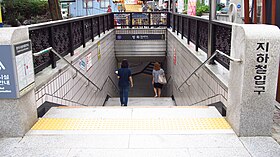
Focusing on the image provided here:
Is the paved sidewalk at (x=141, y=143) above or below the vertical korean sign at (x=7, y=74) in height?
below

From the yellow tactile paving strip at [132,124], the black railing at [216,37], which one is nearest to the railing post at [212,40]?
the black railing at [216,37]

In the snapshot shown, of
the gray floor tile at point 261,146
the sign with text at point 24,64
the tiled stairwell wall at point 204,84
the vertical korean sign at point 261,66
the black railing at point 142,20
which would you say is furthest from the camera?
the black railing at point 142,20

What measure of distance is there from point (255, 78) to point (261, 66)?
0.48 ft

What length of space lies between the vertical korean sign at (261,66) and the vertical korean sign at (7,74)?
2.71m

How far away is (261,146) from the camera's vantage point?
11.2ft

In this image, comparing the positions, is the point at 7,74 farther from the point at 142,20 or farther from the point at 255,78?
the point at 142,20

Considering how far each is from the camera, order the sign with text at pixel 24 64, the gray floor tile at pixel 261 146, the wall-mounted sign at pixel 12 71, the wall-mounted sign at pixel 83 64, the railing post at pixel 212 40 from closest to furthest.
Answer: the gray floor tile at pixel 261 146 < the wall-mounted sign at pixel 12 71 < the sign with text at pixel 24 64 < the railing post at pixel 212 40 < the wall-mounted sign at pixel 83 64

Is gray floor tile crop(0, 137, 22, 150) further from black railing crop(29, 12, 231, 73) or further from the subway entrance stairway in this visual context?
black railing crop(29, 12, 231, 73)

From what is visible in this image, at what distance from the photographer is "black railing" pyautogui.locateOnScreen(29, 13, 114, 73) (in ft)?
16.7

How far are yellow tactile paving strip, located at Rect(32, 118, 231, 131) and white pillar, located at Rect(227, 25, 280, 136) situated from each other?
0.36m

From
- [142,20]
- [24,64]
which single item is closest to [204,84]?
[24,64]

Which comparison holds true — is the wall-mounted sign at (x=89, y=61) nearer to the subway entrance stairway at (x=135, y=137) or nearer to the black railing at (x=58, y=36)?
the black railing at (x=58, y=36)

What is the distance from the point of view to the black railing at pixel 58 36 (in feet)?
16.7

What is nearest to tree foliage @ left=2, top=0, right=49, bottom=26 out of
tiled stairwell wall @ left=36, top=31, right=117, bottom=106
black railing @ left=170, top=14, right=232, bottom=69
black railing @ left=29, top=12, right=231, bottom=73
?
black railing @ left=29, top=12, right=231, bottom=73
